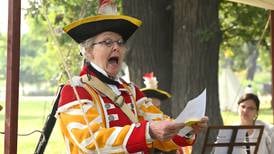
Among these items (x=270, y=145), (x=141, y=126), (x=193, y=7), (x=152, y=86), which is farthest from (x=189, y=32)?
(x=141, y=126)

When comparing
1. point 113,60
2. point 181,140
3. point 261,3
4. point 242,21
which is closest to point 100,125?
point 113,60

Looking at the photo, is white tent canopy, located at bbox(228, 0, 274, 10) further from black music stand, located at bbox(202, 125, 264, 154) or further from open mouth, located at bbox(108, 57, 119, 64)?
open mouth, located at bbox(108, 57, 119, 64)

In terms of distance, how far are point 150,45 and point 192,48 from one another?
43cm

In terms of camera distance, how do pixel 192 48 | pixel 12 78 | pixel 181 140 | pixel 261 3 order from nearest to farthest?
pixel 181 140
pixel 12 78
pixel 261 3
pixel 192 48

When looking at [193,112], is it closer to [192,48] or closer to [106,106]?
[106,106]

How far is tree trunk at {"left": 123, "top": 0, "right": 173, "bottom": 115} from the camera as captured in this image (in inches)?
248

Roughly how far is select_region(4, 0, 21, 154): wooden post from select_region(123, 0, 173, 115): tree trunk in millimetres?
3106

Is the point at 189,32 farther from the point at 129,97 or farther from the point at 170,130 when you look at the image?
the point at 170,130

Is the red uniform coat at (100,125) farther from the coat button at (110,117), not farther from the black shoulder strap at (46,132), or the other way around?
the black shoulder strap at (46,132)

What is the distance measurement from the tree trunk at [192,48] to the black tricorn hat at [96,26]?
128 inches

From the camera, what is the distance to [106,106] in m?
2.80

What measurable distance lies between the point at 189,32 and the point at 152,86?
1.35 m

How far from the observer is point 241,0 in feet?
15.5

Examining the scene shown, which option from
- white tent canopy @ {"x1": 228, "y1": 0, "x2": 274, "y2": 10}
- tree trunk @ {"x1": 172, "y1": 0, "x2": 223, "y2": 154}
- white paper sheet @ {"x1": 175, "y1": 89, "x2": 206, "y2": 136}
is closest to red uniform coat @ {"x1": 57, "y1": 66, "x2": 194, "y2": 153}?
white paper sheet @ {"x1": 175, "y1": 89, "x2": 206, "y2": 136}
